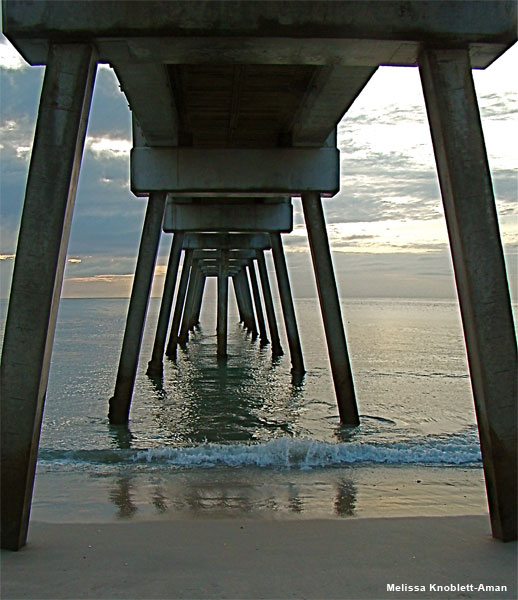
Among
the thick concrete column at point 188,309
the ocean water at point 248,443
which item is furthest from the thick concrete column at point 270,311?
the thick concrete column at point 188,309

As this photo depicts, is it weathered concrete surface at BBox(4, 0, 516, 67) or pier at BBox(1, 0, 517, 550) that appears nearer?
pier at BBox(1, 0, 517, 550)

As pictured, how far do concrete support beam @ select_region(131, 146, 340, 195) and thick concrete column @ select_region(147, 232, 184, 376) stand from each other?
19.1ft

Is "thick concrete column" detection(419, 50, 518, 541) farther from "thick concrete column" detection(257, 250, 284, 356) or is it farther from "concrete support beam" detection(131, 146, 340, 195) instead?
"thick concrete column" detection(257, 250, 284, 356)

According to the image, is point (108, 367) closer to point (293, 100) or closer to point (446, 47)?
point (293, 100)

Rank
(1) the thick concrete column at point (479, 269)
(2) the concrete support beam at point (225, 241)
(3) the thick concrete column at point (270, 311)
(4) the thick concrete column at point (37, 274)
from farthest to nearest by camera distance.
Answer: (3) the thick concrete column at point (270, 311), (2) the concrete support beam at point (225, 241), (1) the thick concrete column at point (479, 269), (4) the thick concrete column at point (37, 274)

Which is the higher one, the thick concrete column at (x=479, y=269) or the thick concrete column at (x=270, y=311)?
the thick concrete column at (x=270, y=311)

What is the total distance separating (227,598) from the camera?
350 cm

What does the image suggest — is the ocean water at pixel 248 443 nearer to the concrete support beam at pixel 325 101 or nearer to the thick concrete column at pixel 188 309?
the concrete support beam at pixel 325 101

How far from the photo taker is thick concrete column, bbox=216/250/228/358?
22.2m

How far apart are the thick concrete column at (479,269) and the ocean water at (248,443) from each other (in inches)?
63.2

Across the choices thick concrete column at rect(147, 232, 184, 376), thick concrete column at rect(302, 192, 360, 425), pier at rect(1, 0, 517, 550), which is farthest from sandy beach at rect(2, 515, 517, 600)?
thick concrete column at rect(147, 232, 184, 376)

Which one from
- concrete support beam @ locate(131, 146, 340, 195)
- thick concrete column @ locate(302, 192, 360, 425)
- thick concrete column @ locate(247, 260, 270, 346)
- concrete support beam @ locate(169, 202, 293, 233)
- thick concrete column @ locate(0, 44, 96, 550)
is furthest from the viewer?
thick concrete column @ locate(247, 260, 270, 346)

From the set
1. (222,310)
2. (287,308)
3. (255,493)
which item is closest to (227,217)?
(287,308)

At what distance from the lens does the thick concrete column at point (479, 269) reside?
15.2 ft
